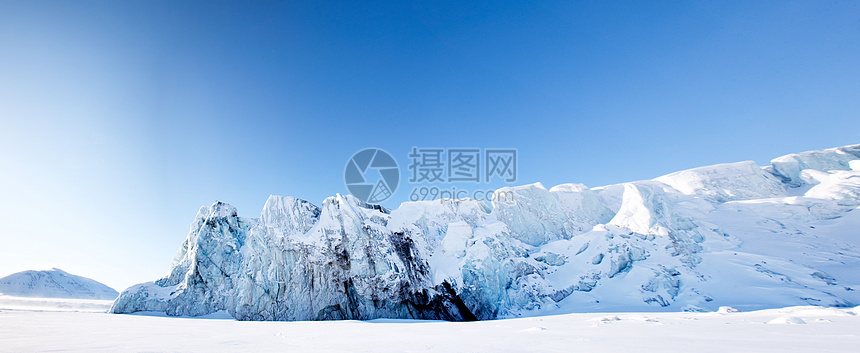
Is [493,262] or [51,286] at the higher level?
[493,262]

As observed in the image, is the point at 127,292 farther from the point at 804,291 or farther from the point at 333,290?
the point at 804,291

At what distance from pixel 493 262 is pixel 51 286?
91.0 m

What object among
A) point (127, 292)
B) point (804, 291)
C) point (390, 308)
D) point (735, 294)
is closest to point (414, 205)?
point (390, 308)

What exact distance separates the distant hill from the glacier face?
149 feet

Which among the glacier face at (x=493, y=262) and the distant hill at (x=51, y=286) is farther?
the distant hill at (x=51, y=286)

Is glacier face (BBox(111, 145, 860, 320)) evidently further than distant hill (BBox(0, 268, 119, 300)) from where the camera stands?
No

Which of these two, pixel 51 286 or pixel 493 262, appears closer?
pixel 493 262

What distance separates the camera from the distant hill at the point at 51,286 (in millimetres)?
63197

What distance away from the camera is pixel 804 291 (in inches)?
1384

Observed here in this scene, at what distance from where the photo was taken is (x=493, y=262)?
132ft

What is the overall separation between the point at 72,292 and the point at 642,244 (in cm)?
10992

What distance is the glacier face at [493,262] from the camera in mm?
35312

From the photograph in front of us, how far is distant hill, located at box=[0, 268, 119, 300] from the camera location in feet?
207

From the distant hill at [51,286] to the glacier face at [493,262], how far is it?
45449mm
